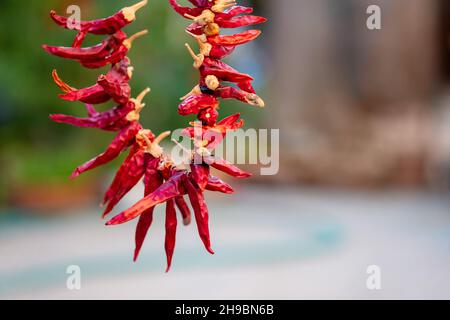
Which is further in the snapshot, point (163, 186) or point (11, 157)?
point (11, 157)

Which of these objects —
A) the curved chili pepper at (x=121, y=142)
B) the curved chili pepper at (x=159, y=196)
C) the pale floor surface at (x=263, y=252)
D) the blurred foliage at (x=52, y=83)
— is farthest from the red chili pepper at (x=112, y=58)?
the blurred foliage at (x=52, y=83)

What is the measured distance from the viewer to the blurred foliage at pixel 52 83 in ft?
15.4

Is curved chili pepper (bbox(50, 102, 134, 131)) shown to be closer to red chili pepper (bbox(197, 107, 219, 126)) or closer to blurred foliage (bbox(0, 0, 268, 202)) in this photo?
red chili pepper (bbox(197, 107, 219, 126))

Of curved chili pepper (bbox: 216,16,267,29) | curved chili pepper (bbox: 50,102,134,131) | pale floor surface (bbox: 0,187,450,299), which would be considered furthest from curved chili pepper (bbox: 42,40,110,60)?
pale floor surface (bbox: 0,187,450,299)

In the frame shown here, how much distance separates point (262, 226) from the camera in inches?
208

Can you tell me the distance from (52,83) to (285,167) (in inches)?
100.0

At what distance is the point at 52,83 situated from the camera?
16.2 feet

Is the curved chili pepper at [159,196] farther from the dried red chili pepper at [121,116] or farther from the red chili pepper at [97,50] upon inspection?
the red chili pepper at [97,50]

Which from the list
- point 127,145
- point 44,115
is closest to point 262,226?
point 44,115

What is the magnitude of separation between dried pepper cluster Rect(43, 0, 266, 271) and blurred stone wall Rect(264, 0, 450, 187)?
16.2 ft

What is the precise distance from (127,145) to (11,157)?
4.45 metres

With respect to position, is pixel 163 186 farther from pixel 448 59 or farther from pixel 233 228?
pixel 448 59

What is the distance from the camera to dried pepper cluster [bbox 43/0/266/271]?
109 cm

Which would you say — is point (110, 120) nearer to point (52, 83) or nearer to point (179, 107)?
point (179, 107)
